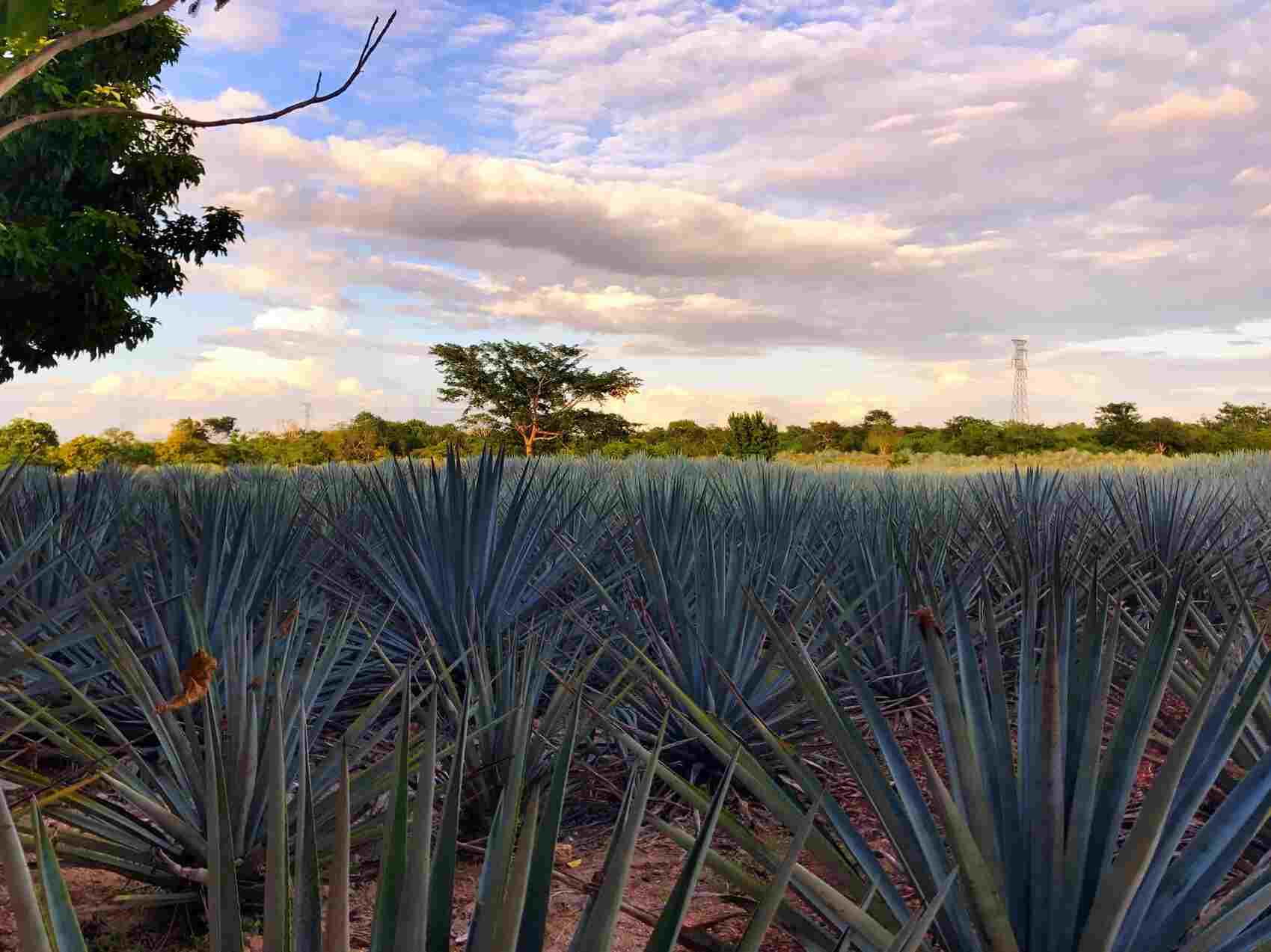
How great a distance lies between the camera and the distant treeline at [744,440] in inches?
1200

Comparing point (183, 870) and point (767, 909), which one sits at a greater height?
point (767, 909)

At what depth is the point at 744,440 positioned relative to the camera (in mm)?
33188

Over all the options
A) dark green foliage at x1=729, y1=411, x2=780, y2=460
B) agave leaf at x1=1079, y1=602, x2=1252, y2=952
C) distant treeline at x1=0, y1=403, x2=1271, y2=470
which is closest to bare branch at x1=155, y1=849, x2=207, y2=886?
agave leaf at x1=1079, y1=602, x2=1252, y2=952

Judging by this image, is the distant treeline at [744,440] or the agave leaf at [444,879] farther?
the distant treeline at [744,440]

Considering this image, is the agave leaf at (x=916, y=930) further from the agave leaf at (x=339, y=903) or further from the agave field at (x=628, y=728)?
the agave leaf at (x=339, y=903)

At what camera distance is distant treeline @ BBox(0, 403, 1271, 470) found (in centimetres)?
3048

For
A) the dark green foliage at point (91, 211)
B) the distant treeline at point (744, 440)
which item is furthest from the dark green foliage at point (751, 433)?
the dark green foliage at point (91, 211)

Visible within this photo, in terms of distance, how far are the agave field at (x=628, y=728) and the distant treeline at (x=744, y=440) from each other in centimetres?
2287

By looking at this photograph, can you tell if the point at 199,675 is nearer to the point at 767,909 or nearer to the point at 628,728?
the point at 767,909

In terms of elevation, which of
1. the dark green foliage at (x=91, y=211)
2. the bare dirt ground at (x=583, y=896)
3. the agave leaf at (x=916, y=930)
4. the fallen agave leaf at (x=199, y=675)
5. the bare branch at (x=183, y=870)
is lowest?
the bare dirt ground at (x=583, y=896)

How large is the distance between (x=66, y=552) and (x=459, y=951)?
208cm

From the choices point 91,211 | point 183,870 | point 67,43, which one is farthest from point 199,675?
point 91,211

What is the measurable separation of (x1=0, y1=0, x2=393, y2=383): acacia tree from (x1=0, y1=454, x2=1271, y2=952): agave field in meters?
10.8

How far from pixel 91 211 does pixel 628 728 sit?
1475cm
